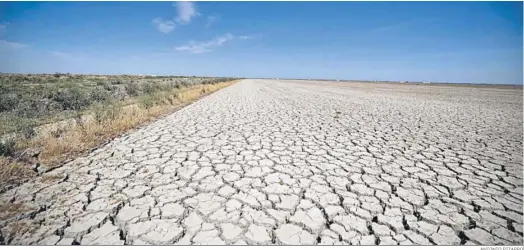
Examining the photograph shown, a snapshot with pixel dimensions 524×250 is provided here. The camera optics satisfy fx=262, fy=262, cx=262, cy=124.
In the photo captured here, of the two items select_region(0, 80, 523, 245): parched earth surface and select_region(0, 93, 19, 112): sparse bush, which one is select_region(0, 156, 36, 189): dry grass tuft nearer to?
select_region(0, 80, 523, 245): parched earth surface

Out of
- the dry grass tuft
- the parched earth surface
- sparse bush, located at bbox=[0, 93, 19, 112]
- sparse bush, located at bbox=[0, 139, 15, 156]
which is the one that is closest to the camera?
the parched earth surface

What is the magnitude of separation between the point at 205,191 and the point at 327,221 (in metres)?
1.25

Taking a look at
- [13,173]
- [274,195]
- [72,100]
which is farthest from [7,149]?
[72,100]

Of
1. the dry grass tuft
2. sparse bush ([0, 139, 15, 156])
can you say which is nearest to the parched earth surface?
the dry grass tuft

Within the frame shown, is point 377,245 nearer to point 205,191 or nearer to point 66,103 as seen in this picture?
point 205,191

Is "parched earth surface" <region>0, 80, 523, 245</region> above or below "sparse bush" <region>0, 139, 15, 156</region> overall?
below

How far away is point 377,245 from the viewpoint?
1922mm

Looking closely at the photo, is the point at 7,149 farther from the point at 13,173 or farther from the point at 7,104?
the point at 7,104

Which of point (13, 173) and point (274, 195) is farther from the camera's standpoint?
point (13, 173)

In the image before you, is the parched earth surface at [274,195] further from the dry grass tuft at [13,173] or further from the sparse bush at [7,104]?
the sparse bush at [7,104]

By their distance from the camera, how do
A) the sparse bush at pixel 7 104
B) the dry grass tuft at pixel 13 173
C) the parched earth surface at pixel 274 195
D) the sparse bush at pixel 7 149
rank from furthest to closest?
the sparse bush at pixel 7 104
the sparse bush at pixel 7 149
the dry grass tuft at pixel 13 173
the parched earth surface at pixel 274 195

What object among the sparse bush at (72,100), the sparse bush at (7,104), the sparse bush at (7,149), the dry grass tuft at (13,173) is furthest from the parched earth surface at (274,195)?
the sparse bush at (72,100)

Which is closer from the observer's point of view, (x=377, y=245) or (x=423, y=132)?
(x=377, y=245)

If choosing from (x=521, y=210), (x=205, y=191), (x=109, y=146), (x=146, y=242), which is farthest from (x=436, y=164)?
(x=109, y=146)
